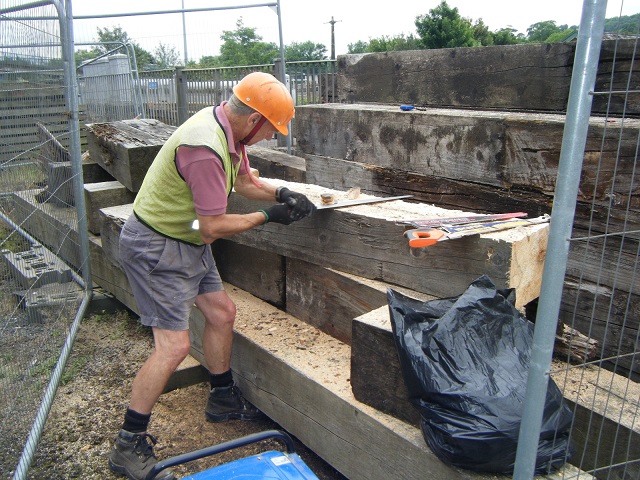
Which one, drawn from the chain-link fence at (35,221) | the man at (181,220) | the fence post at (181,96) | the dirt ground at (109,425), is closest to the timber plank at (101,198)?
the chain-link fence at (35,221)

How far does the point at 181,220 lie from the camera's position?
3078 millimetres

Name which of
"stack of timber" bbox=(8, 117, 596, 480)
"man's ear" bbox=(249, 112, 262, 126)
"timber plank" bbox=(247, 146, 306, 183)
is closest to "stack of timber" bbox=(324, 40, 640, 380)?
"timber plank" bbox=(247, 146, 306, 183)

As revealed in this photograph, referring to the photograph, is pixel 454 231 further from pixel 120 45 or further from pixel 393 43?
pixel 393 43

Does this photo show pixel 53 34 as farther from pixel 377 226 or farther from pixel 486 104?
pixel 486 104

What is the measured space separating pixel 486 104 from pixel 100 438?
3.71m

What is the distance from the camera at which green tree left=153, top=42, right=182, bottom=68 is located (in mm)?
10438

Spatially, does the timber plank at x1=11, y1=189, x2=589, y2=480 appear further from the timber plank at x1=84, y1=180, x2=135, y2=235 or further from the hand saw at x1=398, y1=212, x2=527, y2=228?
the timber plank at x1=84, y1=180, x2=135, y2=235

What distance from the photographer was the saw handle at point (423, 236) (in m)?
2.46

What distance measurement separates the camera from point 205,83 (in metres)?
9.09

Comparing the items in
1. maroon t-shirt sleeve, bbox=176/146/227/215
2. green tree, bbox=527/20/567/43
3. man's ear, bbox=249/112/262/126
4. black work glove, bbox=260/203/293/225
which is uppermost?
green tree, bbox=527/20/567/43

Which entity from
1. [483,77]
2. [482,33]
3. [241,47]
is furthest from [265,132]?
[482,33]

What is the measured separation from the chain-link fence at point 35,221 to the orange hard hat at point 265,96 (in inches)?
47.7

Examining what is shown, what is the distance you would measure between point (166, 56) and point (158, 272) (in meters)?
8.68

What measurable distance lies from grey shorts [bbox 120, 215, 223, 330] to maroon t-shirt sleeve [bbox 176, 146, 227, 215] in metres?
0.35
